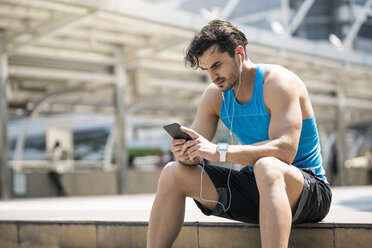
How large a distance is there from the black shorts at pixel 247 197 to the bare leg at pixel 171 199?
0.19 ft

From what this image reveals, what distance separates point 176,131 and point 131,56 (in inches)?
495

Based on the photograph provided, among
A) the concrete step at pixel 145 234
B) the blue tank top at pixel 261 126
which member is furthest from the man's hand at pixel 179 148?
the concrete step at pixel 145 234

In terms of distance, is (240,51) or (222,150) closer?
(222,150)

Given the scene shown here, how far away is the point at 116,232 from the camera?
3.87 meters

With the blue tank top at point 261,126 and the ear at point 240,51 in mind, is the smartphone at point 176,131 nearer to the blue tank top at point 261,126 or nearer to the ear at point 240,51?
the blue tank top at point 261,126

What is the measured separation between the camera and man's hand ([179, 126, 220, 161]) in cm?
280

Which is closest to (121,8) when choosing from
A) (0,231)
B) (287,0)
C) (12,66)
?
(12,66)

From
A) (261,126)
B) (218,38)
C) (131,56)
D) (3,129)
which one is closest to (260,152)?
(261,126)

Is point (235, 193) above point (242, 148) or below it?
below

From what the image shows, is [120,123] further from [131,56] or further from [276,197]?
[276,197]

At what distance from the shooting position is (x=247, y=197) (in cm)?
298

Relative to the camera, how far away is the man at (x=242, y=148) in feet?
9.07

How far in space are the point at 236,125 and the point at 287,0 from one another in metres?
16.6

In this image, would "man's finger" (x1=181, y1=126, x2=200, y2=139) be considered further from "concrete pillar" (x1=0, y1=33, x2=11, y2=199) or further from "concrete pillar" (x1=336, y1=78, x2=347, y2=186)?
"concrete pillar" (x1=336, y1=78, x2=347, y2=186)
